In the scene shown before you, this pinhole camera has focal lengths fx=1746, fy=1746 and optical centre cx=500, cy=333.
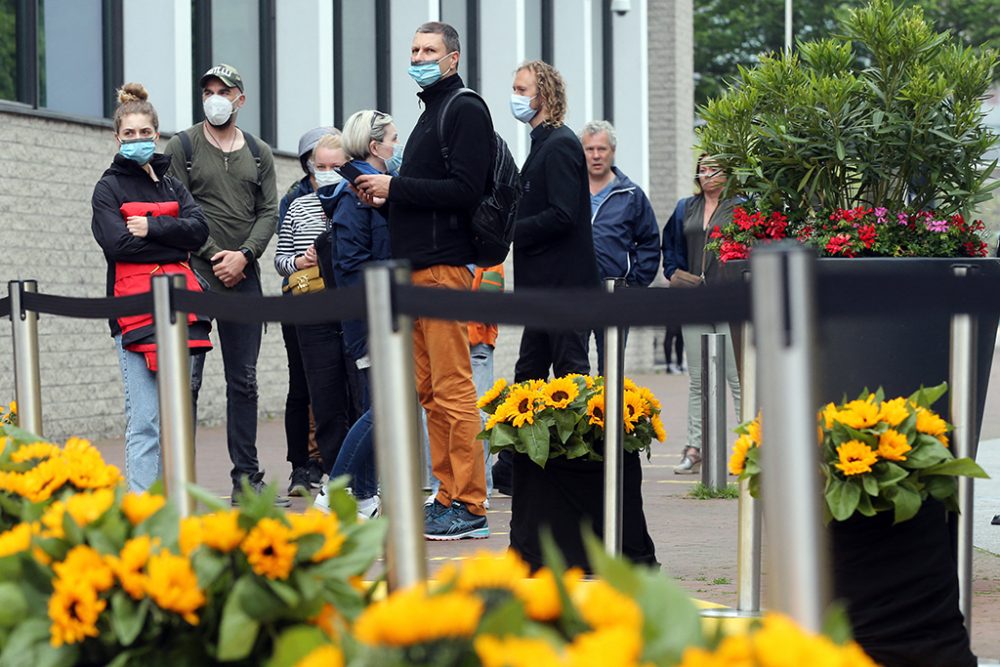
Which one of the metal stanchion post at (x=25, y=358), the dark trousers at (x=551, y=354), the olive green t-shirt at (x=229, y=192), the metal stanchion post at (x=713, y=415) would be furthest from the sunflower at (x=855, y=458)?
the olive green t-shirt at (x=229, y=192)

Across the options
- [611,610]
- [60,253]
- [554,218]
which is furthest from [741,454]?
[60,253]

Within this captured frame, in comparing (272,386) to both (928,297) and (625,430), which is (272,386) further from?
(928,297)

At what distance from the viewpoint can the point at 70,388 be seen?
12312 mm

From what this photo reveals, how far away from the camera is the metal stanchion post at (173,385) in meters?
4.24

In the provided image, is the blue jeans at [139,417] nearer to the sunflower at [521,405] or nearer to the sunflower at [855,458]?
the sunflower at [521,405]

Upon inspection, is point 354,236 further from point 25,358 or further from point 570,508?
point 25,358

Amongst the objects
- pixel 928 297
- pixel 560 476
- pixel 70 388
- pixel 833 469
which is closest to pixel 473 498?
pixel 560 476

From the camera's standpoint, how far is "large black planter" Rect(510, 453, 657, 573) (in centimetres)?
595

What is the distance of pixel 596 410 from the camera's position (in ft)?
20.0

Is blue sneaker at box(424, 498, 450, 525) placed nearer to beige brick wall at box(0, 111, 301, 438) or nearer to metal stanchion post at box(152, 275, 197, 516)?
metal stanchion post at box(152, 275, 197, 516)

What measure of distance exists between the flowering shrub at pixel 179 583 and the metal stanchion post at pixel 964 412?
2.13 metres

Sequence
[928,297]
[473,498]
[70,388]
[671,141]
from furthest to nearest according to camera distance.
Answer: [671,141], [70,388], [473,498], [928,297]

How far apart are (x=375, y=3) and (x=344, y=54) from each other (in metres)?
1.00

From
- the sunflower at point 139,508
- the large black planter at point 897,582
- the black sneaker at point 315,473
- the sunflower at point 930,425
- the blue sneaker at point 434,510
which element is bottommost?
the black sneaker at point 315,473
